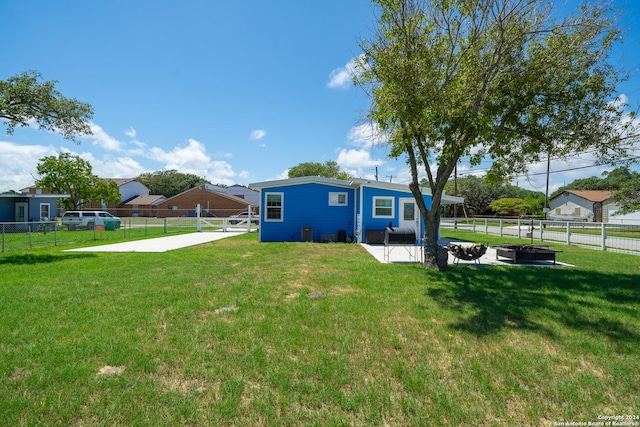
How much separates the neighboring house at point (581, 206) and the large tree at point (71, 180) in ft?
190

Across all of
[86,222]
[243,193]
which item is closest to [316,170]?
[243,193]

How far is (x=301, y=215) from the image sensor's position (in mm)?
14734

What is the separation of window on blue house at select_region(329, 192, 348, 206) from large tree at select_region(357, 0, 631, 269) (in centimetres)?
718

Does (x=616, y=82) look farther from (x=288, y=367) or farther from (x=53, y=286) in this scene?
(x=53, y=286)

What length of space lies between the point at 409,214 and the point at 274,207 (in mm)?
6245

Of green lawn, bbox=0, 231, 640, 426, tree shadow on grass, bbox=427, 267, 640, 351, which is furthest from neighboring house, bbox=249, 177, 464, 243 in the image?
green lawn, bbox=0, 231, 640, 426

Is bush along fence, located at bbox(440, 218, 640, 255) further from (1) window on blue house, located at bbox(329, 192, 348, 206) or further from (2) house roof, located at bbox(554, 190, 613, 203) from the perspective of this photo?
(2) house roof, located at bbox(554, 190, 613, 203)

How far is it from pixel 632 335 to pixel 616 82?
629 centimetres

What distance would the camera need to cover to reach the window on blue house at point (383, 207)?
45.1ft

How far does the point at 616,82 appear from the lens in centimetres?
Answer: 711

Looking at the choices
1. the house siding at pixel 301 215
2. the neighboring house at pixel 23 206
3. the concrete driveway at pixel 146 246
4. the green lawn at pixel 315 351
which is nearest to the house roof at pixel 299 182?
the house siding at pixel 301 215

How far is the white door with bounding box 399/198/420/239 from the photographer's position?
13.9m

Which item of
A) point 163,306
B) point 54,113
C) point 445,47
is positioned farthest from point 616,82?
point 54,113

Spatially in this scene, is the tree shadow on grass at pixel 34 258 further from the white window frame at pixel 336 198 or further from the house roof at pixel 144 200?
the house roof at pixel 144 200
